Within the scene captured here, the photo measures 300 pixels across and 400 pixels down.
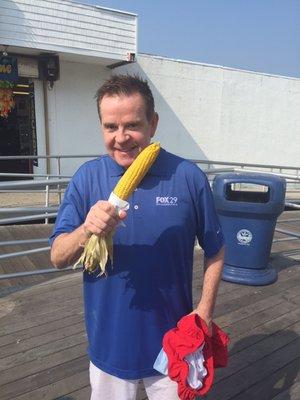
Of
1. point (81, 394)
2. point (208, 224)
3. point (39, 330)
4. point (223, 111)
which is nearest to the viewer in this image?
point (208, 224)

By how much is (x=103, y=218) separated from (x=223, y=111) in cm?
1294

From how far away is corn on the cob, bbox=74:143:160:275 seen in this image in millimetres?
1418

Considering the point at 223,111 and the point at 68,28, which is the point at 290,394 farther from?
the point at 223,111

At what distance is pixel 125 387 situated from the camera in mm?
1744

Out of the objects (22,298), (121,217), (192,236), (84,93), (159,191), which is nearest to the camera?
(121,217)

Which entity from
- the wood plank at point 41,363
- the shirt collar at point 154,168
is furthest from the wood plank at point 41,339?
the shirt collar at point 154,168

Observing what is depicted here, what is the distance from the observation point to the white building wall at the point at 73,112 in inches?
434

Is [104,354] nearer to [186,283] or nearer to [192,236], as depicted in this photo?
[186,283]

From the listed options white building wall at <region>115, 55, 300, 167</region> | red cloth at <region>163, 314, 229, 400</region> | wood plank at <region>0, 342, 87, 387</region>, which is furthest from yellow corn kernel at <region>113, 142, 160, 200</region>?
white building wall at <region>115, 55, 300, 167</region>

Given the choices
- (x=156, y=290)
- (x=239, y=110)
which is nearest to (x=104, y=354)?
(x=156, y=290)

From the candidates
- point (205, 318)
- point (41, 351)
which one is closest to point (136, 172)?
point (205, 318)

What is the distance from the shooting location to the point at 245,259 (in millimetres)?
4340

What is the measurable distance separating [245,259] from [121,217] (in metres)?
3.24

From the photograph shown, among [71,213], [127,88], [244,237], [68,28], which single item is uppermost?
[68,28]
